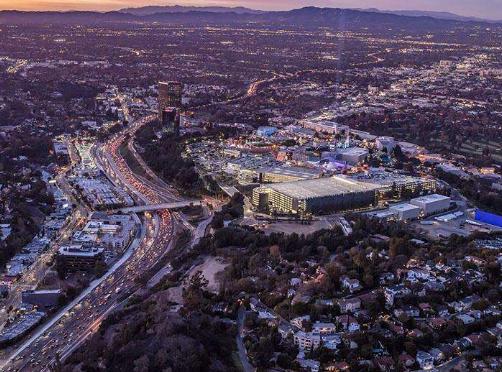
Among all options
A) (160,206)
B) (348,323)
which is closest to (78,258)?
(160,206)

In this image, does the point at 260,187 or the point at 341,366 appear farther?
the point at 260,187

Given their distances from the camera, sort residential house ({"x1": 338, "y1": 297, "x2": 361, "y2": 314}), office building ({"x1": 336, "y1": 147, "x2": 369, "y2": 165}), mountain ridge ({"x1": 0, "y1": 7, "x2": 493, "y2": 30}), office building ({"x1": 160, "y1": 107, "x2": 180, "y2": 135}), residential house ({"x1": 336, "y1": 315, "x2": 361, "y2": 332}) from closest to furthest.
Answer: residential house ({"x1": 336, "y1": 315, "x2": 361, "y2": 332}), residential house ({"x1": 338, "y1": 297, "x2": 361, "y2": 314}), office building ({"x1": 336, "y1": 147, "x2": 369, "y2": 165}), office building ({"x1": 160, "y1": 107, "x2": 180, "y2": 135}), mountain ridge ({"x1": 0, "y1": 7, "x2": 493, "y2": 30})

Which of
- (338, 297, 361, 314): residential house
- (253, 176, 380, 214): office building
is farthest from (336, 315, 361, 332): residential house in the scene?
(253, 176, 380, 214): office building

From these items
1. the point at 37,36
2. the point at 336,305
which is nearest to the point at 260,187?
the point at 336,305

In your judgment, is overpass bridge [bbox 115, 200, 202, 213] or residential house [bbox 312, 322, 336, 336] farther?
overpass bridge [bbox 115, 200, 202, 213]

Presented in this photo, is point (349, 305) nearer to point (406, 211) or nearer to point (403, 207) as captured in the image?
point (406, 211)

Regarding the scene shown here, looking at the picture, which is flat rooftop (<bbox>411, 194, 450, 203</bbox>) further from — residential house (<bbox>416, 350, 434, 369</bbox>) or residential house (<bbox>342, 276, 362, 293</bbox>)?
residential house (<bbox>416, 350, 434, 369</bbox>)

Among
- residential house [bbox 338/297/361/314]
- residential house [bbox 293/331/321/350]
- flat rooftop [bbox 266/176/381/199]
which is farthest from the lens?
flat rooftop [bbox 266/176/381/199]

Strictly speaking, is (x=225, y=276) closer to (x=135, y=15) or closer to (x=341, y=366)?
(x=341, y=366)
